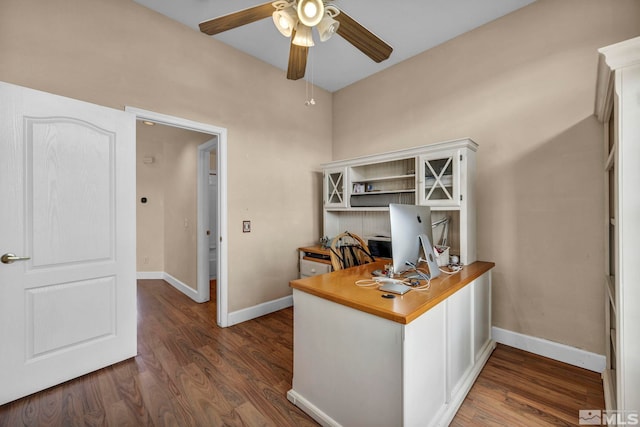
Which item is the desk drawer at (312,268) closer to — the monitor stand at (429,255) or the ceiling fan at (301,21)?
the monitor stand at (429,255)

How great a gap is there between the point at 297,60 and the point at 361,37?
46 centimetres

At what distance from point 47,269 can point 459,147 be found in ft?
10.7

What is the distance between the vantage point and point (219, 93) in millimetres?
2875

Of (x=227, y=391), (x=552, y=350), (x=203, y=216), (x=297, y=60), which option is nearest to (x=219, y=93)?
(x=297, y=60)

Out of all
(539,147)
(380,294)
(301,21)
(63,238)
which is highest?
(301,21)

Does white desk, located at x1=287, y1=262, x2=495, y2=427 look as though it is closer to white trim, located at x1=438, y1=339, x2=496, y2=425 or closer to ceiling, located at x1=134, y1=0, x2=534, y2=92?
white trim, located at x1=438, y1=339, x2=496, y2=425

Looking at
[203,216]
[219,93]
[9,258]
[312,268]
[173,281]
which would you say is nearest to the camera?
[9,258]

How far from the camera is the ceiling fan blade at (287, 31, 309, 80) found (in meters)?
1.83

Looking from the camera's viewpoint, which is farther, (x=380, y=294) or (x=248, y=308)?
(x=248, y=308)

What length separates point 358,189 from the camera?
336 cm

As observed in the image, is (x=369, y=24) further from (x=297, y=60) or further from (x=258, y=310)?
(x=258, y=310)

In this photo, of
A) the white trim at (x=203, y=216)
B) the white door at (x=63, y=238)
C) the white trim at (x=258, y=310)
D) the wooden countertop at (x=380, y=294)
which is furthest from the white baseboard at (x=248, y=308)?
the wooden countertop at (x=380, y=294)

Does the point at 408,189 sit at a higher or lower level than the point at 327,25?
lower

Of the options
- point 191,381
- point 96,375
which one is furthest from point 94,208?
point 191,381
